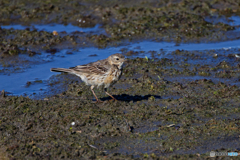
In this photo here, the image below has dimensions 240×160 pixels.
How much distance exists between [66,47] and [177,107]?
256 inches

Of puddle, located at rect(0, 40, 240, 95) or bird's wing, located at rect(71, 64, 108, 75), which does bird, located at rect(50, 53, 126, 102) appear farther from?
puddle, located at rect(0, 40, 240, 95)

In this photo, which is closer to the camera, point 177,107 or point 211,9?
point 177,107

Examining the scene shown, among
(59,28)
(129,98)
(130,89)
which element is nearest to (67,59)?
(59,28)

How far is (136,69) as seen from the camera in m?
10.5

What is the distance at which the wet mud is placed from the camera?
20.3 ft

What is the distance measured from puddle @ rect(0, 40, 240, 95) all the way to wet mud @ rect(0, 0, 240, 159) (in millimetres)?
106

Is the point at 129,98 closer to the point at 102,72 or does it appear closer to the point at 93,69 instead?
the point at 102,72

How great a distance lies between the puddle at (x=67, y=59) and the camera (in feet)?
32.2

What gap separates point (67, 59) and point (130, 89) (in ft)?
11.9

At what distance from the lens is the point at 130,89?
29.7ft

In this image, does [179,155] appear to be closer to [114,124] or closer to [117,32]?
[114,124]

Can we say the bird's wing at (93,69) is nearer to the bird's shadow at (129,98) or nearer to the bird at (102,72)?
the bird at (102,72)

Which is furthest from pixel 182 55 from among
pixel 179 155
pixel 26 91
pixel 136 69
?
pixel 179 155

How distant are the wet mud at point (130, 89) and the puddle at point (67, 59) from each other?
0.11 meters
